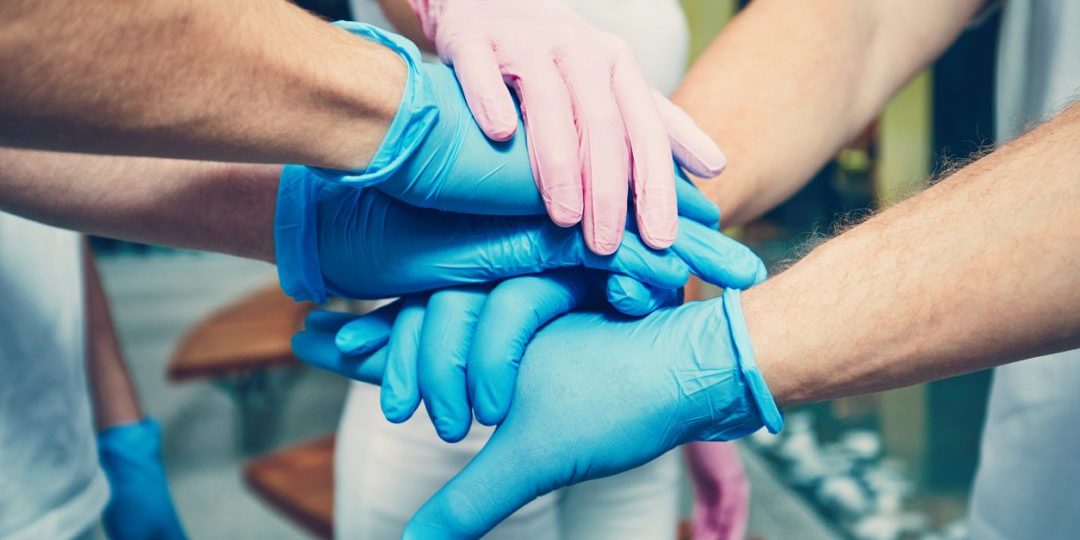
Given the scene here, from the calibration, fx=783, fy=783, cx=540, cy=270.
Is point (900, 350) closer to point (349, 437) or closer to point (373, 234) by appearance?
point (373, 234)

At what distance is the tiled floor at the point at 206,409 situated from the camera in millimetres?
2480

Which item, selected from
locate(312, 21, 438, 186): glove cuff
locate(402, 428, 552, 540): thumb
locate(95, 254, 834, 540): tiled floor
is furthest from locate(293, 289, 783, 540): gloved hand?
locate(95, 254, 834, 540): tiled floor

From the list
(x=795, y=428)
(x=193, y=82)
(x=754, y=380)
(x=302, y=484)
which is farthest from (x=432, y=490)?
(x=795, y=428)

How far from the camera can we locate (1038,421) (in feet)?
2.76

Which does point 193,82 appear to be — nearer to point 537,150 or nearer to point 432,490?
point 537,150

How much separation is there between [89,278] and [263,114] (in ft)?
2.64

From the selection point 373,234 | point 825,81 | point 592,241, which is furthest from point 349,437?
point 825,81

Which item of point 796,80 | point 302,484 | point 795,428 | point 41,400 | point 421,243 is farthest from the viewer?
point 795,428

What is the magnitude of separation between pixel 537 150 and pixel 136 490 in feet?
2.53

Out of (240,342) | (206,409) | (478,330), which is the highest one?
(478,330)

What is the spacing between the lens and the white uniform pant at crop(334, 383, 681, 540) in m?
0.89

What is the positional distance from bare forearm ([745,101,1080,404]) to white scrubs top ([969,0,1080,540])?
0.68 ft

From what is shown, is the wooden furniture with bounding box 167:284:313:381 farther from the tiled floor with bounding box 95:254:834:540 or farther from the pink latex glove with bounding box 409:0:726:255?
the pink latex glove with bounding box 409:0:726:255

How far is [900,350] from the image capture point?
0.62 metres
